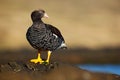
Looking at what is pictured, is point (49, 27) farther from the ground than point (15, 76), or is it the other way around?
point (49, 27)

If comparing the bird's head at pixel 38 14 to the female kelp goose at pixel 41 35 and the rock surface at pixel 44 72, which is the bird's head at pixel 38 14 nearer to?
the female kelp goose at pixel 41 35

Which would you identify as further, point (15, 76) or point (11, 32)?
point (11, 32)

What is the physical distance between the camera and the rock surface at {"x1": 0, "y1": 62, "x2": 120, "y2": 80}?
333 inches

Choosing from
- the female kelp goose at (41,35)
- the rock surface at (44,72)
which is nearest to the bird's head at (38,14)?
the female kelp goose at (41,35)

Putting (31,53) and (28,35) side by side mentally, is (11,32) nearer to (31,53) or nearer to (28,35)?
(31,53)

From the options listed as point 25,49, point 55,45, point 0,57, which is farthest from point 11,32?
point 55,45

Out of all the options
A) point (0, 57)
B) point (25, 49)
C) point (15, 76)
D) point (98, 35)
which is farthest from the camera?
point (98, 35)

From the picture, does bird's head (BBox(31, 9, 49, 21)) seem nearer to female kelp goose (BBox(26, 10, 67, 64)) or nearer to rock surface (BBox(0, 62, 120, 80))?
female kelp goose (BBox(26, 10, 67, 64))

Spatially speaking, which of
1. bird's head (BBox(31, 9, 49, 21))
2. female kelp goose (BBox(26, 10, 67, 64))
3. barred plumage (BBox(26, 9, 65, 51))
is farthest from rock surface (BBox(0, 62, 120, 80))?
bird's head (BBox(31, 9, 49, 21))

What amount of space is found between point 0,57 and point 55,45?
6452 mm

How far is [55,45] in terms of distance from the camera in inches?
342

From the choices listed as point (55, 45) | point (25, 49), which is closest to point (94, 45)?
point (25, 49)

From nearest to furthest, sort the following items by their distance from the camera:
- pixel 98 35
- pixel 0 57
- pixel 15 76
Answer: pixel 15 76 < pixel 0 57 < pixel 98 35

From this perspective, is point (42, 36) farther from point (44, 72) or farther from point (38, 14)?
point (44, 72)
